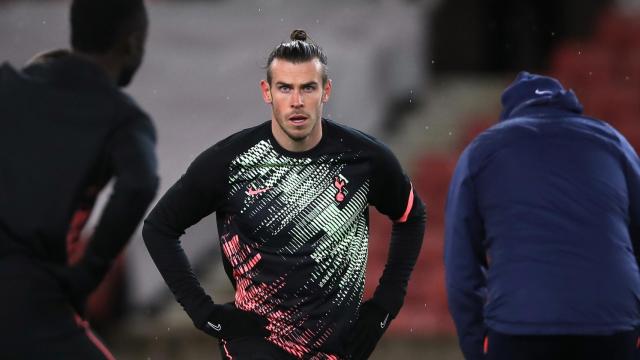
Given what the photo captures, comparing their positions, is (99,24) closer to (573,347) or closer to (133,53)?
(133,53)

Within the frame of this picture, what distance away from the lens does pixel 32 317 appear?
3340mm

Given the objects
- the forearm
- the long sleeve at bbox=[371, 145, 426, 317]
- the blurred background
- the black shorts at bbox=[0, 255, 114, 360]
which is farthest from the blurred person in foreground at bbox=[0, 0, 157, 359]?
the blurred background

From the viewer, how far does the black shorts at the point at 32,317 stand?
3334 millimetres

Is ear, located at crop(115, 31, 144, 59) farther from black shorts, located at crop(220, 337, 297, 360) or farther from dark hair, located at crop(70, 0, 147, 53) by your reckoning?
black shorts, located at crop(220, 337, 297, 360)

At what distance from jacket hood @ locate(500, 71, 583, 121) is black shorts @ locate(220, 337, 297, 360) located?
0.98 metres

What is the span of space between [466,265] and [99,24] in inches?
49.5

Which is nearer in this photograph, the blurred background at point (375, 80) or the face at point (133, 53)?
the face at point (133, 53)

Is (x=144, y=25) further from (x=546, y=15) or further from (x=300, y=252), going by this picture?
(x=546, y=15)

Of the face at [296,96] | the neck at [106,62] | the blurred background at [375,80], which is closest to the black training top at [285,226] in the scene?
the face at [296,96]

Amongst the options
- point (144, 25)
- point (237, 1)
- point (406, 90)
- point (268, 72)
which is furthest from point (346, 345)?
point (237, 1)

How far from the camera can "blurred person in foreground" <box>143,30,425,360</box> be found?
395cm

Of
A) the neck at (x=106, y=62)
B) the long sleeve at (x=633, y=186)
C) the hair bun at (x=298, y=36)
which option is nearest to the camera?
the neck at (x=106, y=62)

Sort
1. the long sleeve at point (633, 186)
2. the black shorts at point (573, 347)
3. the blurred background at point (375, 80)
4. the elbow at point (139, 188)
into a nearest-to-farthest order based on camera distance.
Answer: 1. the elbow at point (139, 188)
2. the black shorts at point (573, 347)
3. the long sleeve at point (633, 186)
4. the blurred background at point (375, 80)

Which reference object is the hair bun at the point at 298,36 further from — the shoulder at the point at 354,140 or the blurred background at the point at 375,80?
the blurred background at the point at 375,80
